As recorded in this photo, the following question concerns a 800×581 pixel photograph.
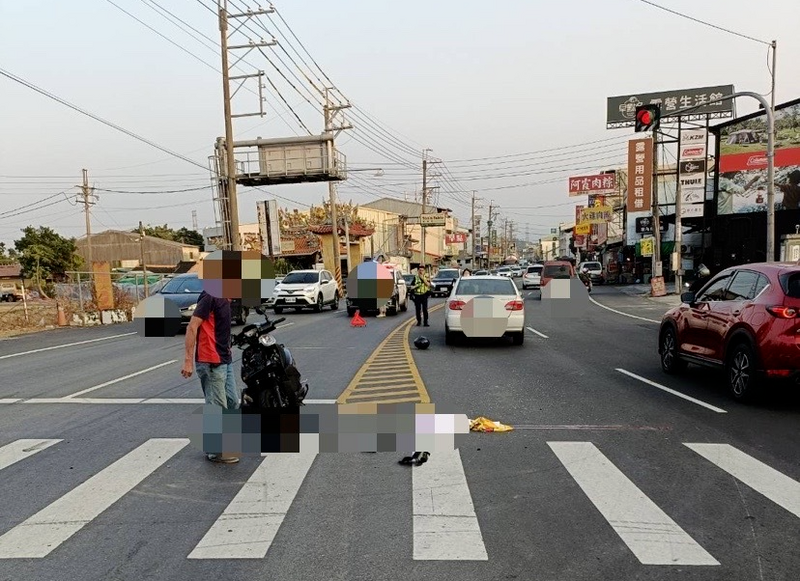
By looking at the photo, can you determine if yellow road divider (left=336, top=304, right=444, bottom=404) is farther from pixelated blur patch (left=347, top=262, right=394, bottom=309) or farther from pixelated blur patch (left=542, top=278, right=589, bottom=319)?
pixelated blur patch (left=542, top=278, right=589, bottom=319)

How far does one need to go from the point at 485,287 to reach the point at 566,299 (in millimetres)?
11463

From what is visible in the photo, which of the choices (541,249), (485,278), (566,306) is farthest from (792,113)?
(541,249)

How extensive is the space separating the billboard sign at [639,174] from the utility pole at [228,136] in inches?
1119

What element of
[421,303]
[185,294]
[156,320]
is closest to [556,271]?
[421,303]

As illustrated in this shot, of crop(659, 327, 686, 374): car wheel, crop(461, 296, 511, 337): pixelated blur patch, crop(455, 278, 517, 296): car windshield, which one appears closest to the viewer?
crop(659, 327, 686, 374): car wheel

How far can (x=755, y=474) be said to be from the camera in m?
5.20

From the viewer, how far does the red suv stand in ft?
23.6

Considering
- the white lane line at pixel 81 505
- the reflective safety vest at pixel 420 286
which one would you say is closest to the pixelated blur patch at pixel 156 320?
the white lane line at pixel 81 505

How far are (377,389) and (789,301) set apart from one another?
17.4ft

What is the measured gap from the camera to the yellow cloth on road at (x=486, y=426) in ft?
21.6

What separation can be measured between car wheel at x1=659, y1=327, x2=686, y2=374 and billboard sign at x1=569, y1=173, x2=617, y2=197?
2242 inches

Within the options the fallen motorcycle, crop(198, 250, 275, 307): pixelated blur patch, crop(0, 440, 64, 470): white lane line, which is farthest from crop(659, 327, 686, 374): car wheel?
crop(0, 440, 64, 470): white lane line

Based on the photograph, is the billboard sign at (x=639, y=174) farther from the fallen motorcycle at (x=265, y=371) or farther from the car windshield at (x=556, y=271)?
the fallen motorcycle at (x=265, y=371)

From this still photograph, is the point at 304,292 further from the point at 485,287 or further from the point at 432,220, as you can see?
the point at 432,220
